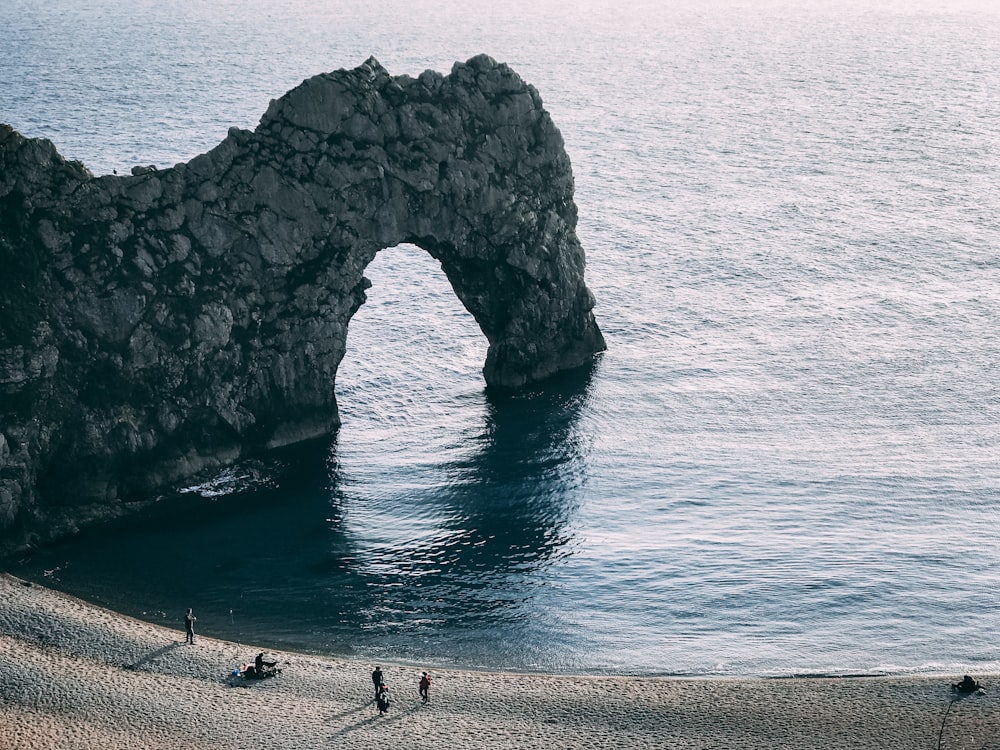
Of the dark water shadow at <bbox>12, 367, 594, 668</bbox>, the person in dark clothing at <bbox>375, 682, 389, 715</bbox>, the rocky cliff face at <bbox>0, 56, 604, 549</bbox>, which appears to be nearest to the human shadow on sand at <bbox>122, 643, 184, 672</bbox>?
the dark water shadow at <bbox>12, 367, 594, 668</bbox>

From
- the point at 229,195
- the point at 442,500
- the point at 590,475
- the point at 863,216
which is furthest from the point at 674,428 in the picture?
the point at 863,216

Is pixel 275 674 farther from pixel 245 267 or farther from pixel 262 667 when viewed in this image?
pixel 245 267

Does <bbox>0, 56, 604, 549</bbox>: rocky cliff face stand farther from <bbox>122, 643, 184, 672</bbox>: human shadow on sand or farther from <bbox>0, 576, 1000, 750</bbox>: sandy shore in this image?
<bbox>0, 576, 1000, 750</bbox>: sandy shore

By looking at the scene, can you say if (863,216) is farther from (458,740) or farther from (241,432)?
(458,740)

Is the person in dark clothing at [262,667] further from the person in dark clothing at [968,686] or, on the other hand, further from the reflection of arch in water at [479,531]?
the person in dark clothing at [968,686]

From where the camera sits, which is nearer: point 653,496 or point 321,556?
point 321,556

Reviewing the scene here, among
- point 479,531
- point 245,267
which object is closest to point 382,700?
point 479,531

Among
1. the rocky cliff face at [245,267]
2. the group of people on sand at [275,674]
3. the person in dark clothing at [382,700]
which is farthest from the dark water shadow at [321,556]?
the person in dark clothing at [382,700]
